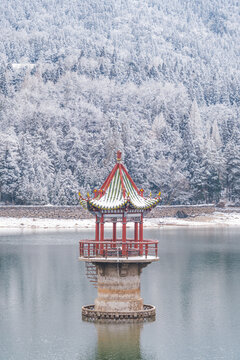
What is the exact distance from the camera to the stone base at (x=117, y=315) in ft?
154

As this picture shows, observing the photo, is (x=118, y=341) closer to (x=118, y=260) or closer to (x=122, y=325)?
(x=122, y=325)

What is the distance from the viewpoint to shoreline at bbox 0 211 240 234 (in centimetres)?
13888

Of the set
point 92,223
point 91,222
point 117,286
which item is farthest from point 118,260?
point 91,222

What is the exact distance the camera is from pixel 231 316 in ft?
172

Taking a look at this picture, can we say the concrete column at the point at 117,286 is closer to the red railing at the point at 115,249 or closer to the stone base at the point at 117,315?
the stone base at the point at 117,315

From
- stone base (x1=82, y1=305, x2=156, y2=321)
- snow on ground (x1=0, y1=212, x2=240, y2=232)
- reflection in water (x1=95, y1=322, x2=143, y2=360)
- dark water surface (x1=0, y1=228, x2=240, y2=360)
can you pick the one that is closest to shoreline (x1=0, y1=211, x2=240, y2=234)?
snow on ground (x1=0, y1=212, x2=240, y2=232)

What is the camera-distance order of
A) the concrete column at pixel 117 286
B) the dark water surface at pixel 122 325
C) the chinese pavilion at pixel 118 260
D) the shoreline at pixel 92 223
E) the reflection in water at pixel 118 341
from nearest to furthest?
the reflection in water at pixel 118 341 < the dark water surface at pixel 122 325 < the chinese pavilion at pixel 118 260 < the concrete column at pixel 117 286 < the shoreline at pixel 92 223

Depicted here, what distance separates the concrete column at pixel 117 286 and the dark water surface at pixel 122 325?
132 cm

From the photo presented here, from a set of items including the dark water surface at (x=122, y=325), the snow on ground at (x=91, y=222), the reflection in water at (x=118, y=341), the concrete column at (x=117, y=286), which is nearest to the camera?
the reflection in water at (x=118, y=341)

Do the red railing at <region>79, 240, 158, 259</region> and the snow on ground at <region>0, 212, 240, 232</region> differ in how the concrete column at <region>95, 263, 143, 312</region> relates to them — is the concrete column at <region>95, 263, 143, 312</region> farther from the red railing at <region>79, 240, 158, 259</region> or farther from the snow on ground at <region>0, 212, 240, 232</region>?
the snow on ground at <region>0, 212, 240, 232</region>

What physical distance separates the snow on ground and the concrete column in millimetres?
84894

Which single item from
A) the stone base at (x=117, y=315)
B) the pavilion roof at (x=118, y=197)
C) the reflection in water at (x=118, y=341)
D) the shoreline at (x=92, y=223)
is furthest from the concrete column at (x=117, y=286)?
the shoreline at (x=92, y=223)

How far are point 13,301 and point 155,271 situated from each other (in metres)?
19.7

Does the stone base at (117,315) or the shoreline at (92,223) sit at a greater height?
the shoreline at (92,223)
